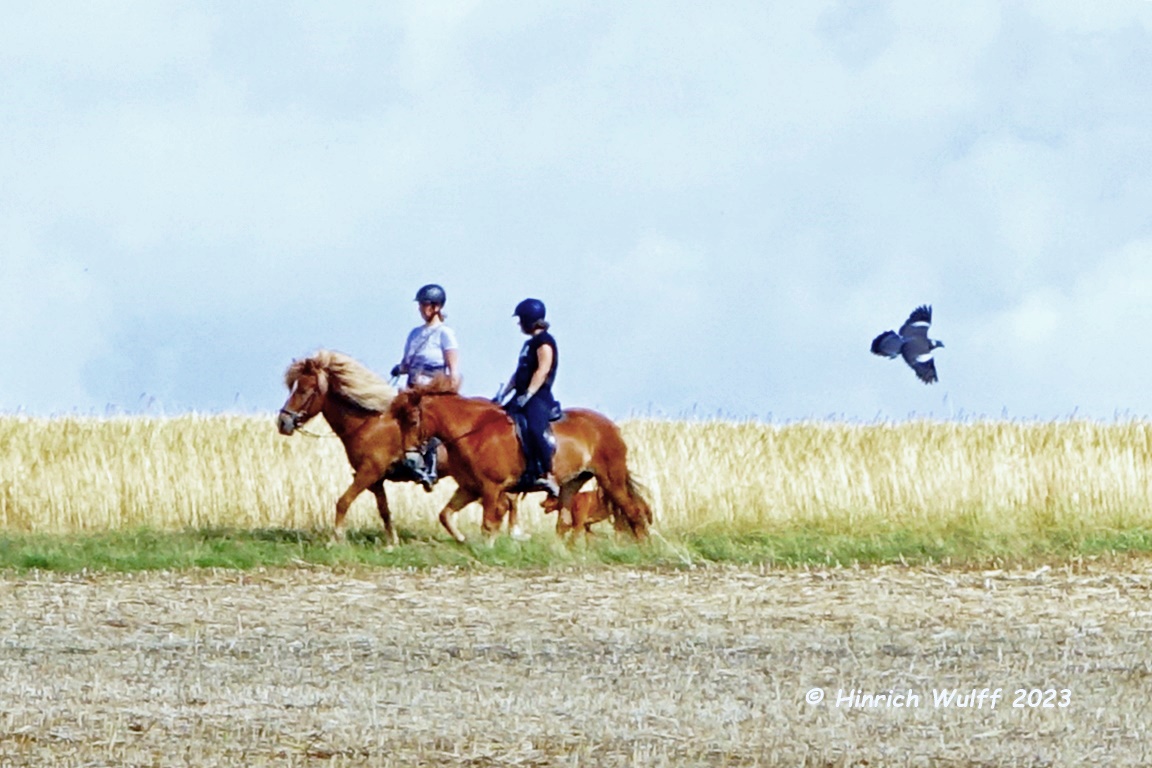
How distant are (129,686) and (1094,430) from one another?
18.4 m

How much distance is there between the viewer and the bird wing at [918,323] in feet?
59.5

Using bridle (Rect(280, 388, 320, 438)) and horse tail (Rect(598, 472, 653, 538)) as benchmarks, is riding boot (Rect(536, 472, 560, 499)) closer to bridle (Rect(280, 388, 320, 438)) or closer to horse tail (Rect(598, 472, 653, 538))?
horse tail (Rect(598, 472, 653, 538))

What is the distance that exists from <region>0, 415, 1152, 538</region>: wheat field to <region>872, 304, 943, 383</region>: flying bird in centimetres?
162

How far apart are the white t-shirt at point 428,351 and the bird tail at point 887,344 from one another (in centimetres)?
451

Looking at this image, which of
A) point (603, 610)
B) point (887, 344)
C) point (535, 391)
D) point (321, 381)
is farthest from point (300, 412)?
point (887, 344)

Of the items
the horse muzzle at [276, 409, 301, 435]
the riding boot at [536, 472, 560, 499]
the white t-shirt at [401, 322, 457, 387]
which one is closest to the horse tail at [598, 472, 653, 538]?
the riding boot at [536, 472, 560, 499]

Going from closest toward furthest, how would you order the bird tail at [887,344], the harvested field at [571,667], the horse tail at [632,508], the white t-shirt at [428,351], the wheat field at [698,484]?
the harvested field at [571,667]
the white t-shirt at [428,351]
the horse tail at [632,508]
the bird tail at [887,344]
the wheat field at [698,484]

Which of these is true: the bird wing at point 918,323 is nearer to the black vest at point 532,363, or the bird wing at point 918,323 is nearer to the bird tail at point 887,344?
the bird tail at point 887,344

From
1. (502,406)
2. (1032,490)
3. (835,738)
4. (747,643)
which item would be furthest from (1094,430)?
(835,738)

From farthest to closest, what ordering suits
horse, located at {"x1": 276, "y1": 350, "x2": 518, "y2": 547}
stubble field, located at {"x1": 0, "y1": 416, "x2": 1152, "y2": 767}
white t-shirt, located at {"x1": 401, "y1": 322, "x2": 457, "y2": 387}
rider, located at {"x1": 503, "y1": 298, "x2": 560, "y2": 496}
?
white t-shirt, located at {"x1": 401, "y1": 322, "x2": 457, "y2": 387} < horse, located at {"x1": 276, "y1": 350, "x2": 518, "y2": 547} < rider, located at {"x1": 503, "y1": 298, "x2": 560, "y2": 496} < stubble field, located at {"x1": 0, "y1": 416, "x2": 1152, "y2": 767}

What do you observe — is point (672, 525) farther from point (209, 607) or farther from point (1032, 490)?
point (209, 607)

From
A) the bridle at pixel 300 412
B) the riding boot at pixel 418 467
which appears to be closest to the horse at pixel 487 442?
the riding boot at pixel 418 467

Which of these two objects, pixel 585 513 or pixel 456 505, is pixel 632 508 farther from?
pixel 456 505

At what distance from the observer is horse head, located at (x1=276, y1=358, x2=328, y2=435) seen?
1588 centimetres
